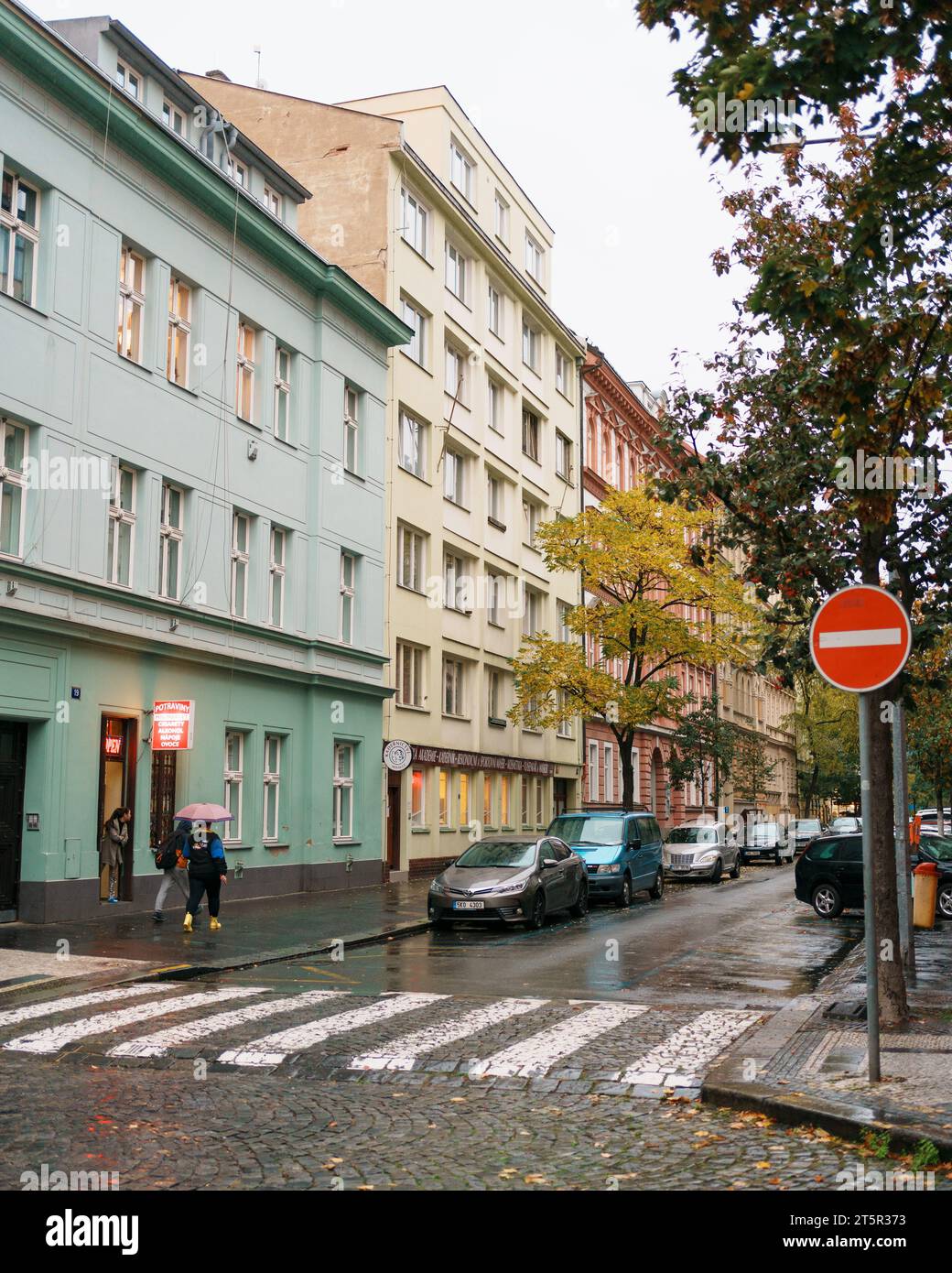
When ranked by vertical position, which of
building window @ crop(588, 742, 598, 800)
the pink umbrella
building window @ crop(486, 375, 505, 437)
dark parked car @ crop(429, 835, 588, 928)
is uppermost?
building window @ crop(486, 375, 505, 437)

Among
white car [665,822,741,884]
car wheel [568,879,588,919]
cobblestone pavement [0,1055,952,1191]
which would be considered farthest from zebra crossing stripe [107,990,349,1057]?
white car [665,822,741,884]

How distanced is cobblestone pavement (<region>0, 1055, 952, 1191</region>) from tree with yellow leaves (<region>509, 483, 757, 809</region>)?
97.7 ft

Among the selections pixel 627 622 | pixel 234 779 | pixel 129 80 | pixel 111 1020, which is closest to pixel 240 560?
pixel 234 779

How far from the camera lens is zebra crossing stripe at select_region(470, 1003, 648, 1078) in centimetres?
925

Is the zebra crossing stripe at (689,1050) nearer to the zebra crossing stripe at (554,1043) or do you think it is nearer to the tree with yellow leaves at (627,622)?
the zebra crossing stripe at (554,1043)

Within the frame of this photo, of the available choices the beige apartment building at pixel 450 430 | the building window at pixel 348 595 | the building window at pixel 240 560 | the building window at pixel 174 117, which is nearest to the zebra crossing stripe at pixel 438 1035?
the building window at pixel 240 560

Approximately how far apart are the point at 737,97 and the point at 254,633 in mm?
19028

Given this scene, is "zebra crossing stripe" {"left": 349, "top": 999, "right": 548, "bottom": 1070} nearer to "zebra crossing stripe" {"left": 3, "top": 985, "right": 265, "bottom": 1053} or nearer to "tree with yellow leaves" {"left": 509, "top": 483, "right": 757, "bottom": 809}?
"zebra crossing stripe" {"left": 3, "top": 985, "right": 265, "bottom": 1053}

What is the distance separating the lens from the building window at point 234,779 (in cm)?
2503

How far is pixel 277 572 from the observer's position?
27.3 metres

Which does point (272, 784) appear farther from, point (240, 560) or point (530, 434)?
point (530, 434)

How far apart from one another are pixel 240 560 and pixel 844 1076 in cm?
1900

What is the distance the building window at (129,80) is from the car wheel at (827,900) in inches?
720
